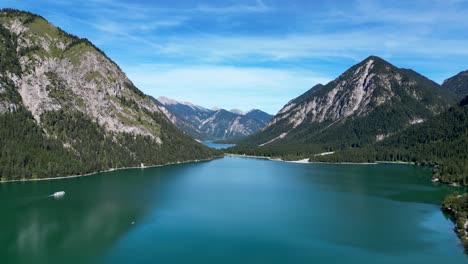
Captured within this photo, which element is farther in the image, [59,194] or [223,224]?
[59,194]

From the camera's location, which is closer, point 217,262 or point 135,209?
point 217,262

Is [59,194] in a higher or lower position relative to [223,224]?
higher

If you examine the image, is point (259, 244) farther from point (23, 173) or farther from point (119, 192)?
point (23, 173)

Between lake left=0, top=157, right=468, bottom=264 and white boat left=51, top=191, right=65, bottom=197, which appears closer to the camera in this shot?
lake left=0, top=157, right=468, bottom=264

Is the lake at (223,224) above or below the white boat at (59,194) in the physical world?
below

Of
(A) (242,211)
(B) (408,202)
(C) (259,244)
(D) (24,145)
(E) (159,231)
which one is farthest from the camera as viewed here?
(D) (24,145)

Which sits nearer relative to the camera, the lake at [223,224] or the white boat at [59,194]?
the lake at [223,224]

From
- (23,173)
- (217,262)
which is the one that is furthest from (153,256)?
(23,173)

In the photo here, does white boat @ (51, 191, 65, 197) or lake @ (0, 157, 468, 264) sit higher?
white boat @ (51, 191, 65, 197)
